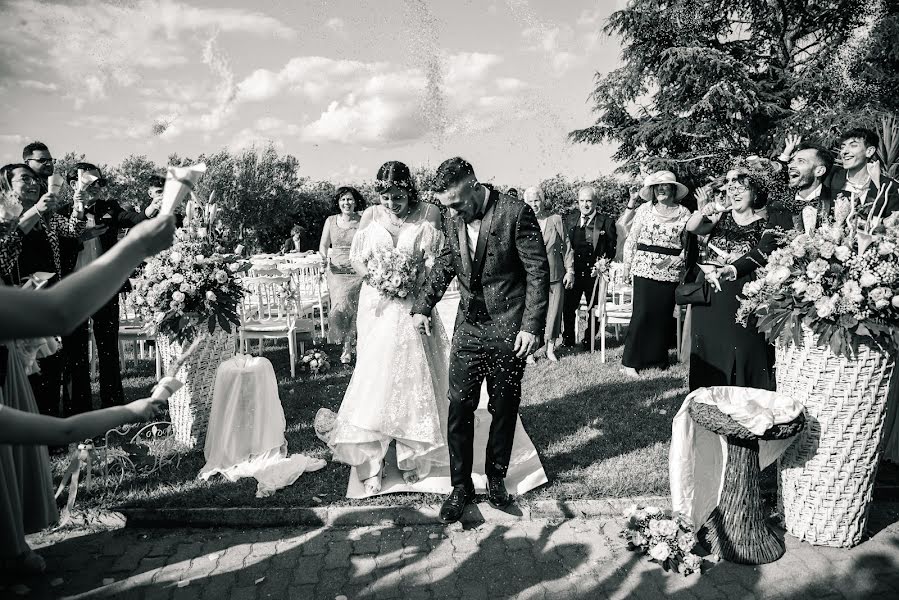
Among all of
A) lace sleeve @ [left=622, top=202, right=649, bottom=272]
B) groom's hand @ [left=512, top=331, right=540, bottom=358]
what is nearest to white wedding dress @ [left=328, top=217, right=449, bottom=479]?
groom's hand @ [left=512, top=331, right=540, bottom=358]

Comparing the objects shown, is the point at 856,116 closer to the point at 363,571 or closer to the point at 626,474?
the point at 626,474

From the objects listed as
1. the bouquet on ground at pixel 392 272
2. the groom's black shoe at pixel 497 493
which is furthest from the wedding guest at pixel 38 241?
the groom's black shoe at pixel 497 493

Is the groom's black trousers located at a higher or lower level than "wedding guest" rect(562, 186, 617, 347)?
lower

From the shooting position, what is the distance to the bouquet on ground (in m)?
4.66

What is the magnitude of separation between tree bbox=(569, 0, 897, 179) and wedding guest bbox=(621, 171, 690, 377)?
53.5ft

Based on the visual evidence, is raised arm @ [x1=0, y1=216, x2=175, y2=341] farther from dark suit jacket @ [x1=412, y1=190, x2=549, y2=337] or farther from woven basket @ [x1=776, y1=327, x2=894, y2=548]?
woven basket @ [x1=776, y1=327, x2=894, y2=548]

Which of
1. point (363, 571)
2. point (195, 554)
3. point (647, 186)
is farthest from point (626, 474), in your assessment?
point (647, 186)

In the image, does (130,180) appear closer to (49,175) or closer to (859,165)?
(49,175)

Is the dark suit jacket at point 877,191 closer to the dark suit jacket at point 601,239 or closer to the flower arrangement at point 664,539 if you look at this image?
the flower arrangement at point 664,539

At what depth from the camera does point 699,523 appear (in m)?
3.71

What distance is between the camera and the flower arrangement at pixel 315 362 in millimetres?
7840

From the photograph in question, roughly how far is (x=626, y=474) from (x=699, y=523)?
830 millimetres

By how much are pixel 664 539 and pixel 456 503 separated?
1.31 m

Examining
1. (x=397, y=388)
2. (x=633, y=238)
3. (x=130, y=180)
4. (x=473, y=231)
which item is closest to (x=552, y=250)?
(x=633, y=238)
